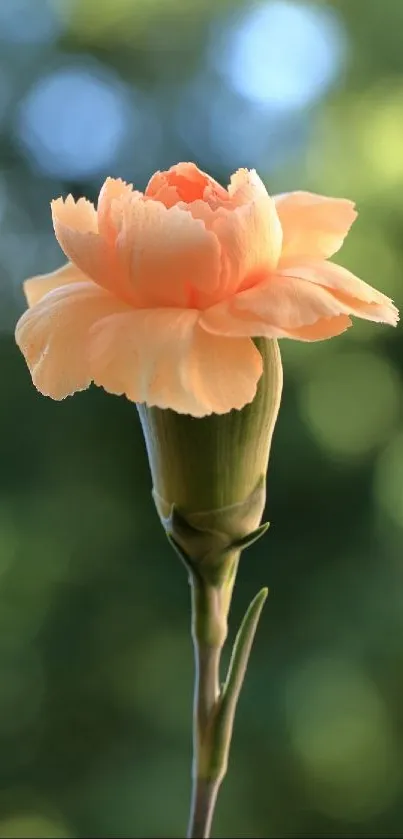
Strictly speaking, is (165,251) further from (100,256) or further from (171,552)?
(171,552)

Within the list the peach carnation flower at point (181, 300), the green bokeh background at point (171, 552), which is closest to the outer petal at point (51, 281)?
the peach carnation flower at point (181, 300)

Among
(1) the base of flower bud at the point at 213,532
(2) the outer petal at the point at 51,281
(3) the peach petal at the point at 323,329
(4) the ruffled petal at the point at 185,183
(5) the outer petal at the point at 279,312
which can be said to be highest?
(4) the ruffled petal at the point at 185,183

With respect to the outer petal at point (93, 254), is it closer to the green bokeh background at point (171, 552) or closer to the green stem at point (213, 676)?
the green stem at point (213, 676)

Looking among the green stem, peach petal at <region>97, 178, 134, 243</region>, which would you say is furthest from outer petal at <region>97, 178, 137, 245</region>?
the green stem

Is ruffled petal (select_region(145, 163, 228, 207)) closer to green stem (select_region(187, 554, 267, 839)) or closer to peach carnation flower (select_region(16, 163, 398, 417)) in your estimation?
peach carnation flower (select_region(16, 163, 398, 417))

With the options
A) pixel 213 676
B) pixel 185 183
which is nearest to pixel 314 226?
pixel 185 183

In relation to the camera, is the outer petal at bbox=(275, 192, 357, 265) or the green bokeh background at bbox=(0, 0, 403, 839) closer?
the outer petal at bbox=(275, 192, 357, 265)

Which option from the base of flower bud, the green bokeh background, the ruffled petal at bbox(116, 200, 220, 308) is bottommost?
the green bokeh background

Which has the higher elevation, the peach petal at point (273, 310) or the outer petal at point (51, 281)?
the peach petal at point (273, 310)

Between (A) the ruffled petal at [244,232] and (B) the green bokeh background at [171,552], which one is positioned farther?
(B) the green bokeh background at [171,552]
